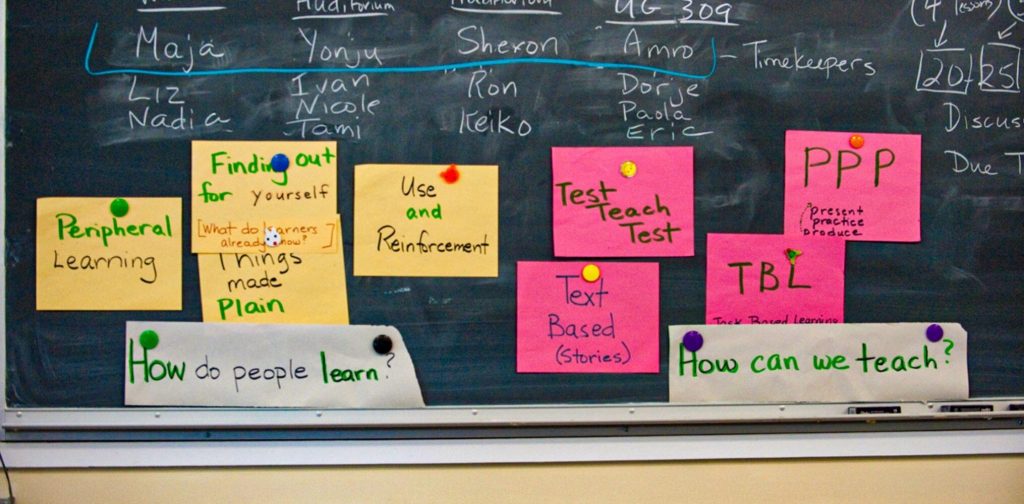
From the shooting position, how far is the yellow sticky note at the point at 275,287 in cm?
169

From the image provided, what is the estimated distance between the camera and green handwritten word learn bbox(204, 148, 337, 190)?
66.4 inches

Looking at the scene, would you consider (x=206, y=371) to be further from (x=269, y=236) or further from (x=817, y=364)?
(x=817, y=364)

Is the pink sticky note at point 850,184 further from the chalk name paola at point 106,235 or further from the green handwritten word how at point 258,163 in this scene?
the chalk name paola at point 106,235

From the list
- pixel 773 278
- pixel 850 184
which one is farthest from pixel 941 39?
pixel 773 278

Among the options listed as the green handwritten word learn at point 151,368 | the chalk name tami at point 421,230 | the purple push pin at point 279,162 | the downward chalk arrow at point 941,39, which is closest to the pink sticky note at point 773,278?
the downward chalk arrow at point 941,39

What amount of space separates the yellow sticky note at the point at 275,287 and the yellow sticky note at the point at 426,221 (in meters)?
0.07

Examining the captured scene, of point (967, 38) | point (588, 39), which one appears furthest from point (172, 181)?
point (967, 38)

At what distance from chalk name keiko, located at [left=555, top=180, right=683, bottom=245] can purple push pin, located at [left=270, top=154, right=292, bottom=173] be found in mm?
589

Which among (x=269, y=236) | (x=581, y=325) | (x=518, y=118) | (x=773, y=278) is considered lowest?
(x=581, y=325)

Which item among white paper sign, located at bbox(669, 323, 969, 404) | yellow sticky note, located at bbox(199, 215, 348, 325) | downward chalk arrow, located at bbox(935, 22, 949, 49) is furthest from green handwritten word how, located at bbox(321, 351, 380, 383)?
downward chalk arrow, located at bbox(935, 22, 949, 49)

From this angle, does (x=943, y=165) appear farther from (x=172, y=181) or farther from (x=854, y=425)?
(x=172, y=181)

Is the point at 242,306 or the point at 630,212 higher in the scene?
the point at 630,212

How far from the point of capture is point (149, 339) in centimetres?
169

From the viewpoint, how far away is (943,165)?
1762 millimetres
